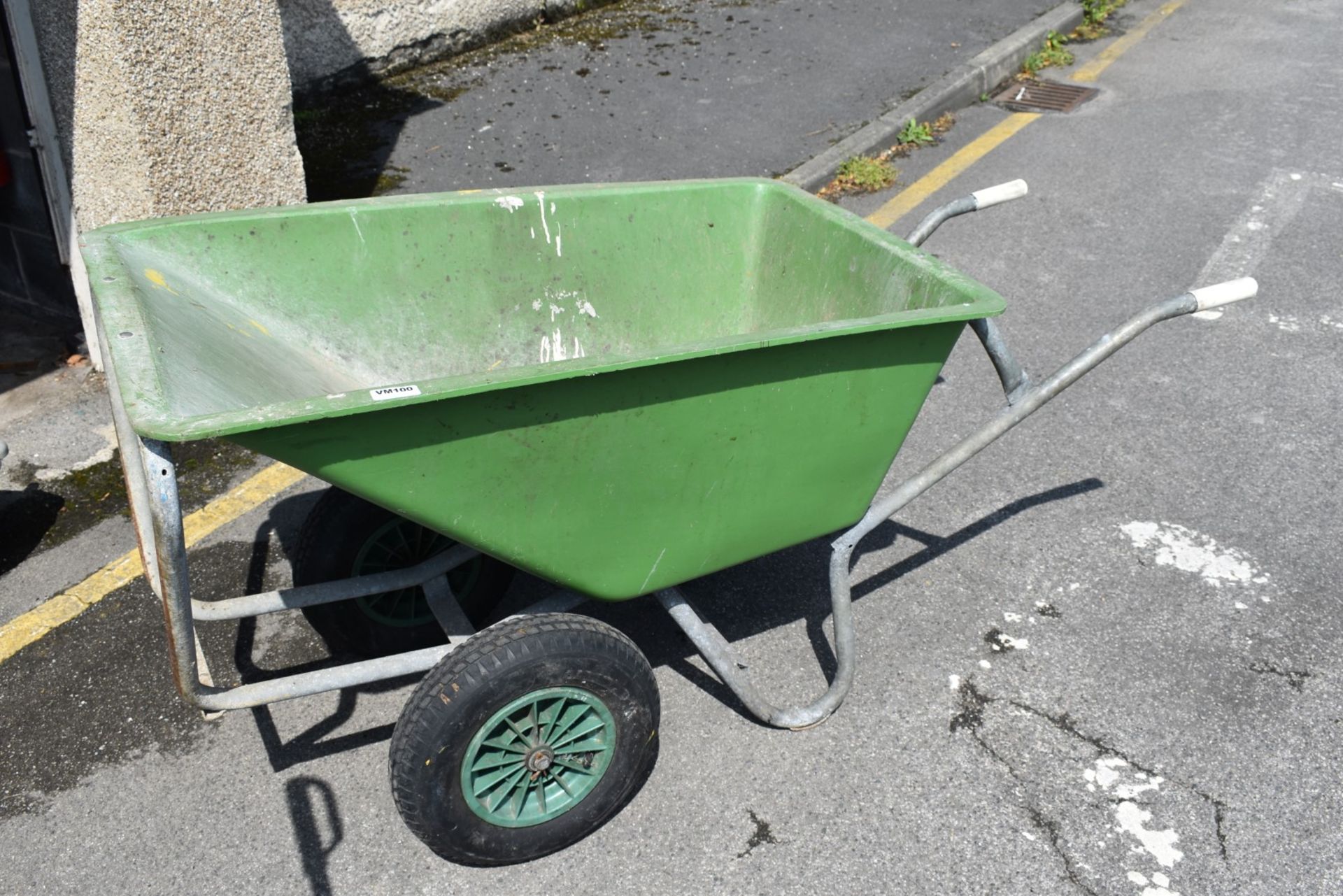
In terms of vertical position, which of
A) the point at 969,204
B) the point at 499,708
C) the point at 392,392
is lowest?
the point at 499,708

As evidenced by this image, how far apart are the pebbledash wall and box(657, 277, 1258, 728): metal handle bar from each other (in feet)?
7.91

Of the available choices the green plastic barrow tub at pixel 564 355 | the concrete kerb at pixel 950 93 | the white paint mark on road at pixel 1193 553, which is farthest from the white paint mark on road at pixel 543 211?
the concrete kerb at pixel 950 93

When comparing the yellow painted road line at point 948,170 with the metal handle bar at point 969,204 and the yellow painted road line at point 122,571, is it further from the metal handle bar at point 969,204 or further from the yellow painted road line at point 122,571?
the yellow painted road line at point 122,571

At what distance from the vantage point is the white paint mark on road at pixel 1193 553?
3291 mm

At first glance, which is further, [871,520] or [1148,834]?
[871,520]

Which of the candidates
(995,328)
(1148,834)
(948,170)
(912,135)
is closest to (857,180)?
(948,170)

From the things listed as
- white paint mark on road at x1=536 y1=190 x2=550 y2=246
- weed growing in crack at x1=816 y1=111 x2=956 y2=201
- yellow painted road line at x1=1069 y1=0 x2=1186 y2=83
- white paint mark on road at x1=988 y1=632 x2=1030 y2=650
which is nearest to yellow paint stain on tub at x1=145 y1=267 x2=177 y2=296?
white paint mark on road at x1=536 y1=190 x2=550 y2=246

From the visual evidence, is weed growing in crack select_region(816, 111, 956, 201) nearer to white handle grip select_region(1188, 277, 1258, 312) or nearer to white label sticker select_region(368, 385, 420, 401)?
white handle grip select_region(1188, 277, 1258, 312)

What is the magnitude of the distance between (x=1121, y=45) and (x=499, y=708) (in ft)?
24.8

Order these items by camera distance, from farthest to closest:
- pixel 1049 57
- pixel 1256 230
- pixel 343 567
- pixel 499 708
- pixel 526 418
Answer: pixel 1049 57 < pixel 1256 230 < pixel 343 567 < pixel 499 708 < pixel 526 418

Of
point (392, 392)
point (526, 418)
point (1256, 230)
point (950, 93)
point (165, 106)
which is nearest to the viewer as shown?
point (392, 392)

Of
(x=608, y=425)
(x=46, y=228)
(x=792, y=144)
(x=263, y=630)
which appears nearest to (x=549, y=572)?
(x=608, y=425)

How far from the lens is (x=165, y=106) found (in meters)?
3.70

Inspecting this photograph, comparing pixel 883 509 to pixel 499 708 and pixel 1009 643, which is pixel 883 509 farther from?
pixel 499 708
